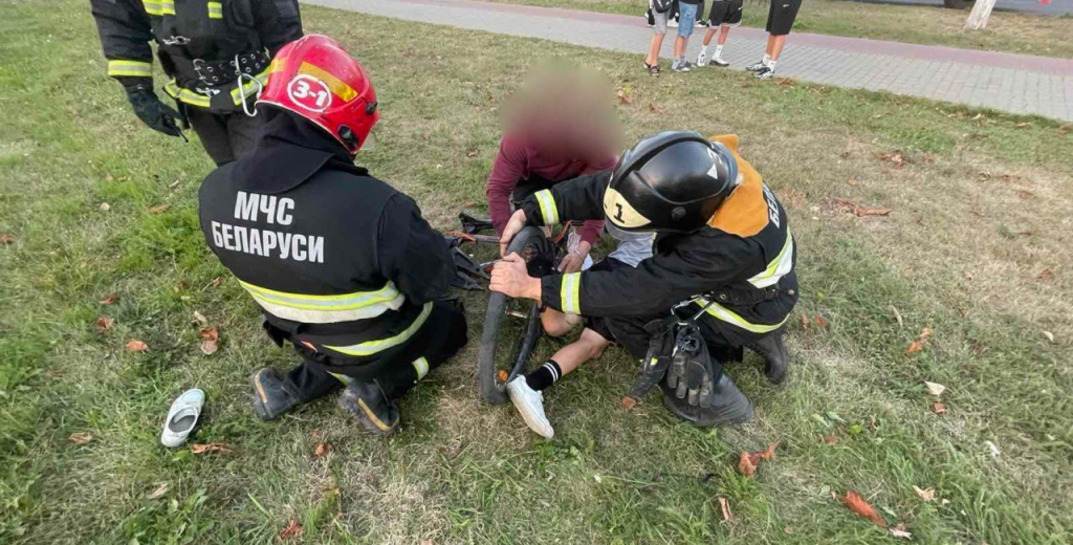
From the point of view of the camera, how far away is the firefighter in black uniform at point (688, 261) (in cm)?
198

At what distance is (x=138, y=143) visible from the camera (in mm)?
5398

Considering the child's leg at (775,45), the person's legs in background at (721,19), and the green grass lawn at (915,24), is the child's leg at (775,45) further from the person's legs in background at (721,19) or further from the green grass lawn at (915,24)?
the green grass lawn at (915,24)

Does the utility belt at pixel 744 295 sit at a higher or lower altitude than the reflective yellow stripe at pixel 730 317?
higher

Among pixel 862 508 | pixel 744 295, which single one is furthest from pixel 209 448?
pixel 862 508

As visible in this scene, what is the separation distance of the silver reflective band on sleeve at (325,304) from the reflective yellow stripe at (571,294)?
27.9 inches

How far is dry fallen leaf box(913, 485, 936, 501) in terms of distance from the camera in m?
2.36

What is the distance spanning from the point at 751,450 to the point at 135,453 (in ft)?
9.54

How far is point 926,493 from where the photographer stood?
2.37 metres

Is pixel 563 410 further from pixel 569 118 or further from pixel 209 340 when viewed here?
pixel 209 340

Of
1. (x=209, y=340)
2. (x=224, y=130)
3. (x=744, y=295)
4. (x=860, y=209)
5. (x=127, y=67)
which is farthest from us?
(x=860, y=209)

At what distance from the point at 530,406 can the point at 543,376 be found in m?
0.28

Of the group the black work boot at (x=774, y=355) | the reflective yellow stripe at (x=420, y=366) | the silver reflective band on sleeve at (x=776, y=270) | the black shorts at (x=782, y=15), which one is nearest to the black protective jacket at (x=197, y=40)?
the reflective yellow stripe at (x=420, y=366)

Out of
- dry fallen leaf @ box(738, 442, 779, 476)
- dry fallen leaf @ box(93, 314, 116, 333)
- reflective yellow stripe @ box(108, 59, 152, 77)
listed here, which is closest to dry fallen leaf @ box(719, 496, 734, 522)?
dry fallen leaf @ box(738, 442, 779, 476)

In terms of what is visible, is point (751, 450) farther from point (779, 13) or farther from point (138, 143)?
point (779, 13)
